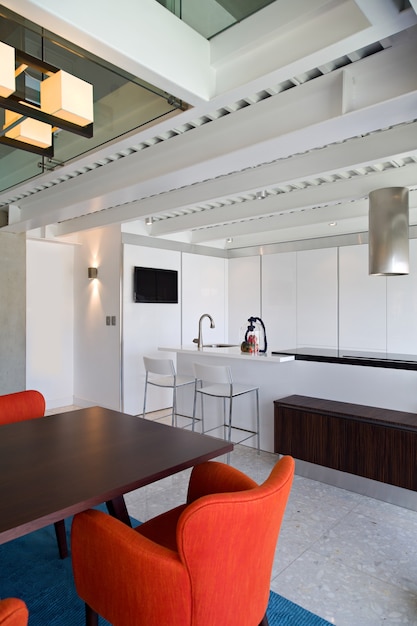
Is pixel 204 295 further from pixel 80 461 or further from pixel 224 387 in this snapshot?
pixel 80 461

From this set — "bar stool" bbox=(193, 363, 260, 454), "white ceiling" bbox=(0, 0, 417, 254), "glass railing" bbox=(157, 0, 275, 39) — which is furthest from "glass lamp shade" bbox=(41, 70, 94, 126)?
"bar stool" bbox=(193, 363, 260, 454)

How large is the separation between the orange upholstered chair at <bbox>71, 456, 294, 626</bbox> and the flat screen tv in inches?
170

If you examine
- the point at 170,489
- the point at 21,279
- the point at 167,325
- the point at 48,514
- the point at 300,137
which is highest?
the point at 300,137

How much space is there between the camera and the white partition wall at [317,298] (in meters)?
5.63

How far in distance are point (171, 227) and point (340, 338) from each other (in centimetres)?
277

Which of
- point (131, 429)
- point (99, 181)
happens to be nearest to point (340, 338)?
point (99, 181)

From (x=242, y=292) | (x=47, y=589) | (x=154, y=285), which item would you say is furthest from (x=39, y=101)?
(x=242, y=292)

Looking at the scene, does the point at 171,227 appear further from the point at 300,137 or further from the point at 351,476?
the point at 351,476

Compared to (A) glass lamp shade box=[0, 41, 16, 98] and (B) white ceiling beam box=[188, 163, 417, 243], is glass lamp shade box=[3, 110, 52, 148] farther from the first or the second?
(B) white ceiling beam box=[188, 163, 417, 243]

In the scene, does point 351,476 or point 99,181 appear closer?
point 351,476

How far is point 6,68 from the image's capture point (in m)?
1.64

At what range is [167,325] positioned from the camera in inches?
234

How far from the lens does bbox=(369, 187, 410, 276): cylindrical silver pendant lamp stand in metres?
3.64

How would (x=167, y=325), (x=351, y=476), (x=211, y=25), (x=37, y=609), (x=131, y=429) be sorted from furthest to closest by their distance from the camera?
(x=167, y=325)
(x=351, y=476)
(x=211, y=25)
(x=131, y=429)
(x=37, y=609)
